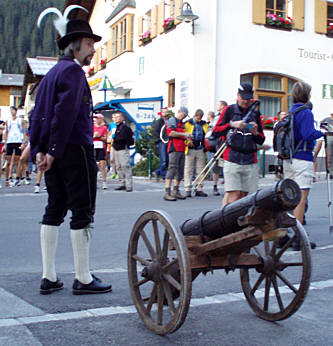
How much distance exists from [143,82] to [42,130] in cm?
2152

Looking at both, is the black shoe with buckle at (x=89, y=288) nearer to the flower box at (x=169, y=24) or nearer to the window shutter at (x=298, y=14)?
the flower box at (x=169, y=24)

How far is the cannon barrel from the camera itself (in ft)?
10.1

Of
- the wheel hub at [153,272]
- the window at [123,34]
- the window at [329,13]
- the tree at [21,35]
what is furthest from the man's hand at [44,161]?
the tree at [21,35]

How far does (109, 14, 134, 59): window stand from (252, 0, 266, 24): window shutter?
7.12 meters

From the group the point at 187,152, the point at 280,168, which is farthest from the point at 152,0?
the point at 280,168

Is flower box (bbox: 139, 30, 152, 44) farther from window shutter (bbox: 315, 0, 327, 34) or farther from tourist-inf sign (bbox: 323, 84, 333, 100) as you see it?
tourist-inf sign (bbox: 323, 84, 333, 100)

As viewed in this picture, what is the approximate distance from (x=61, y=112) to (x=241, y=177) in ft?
10.2

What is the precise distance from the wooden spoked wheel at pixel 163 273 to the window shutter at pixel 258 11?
62.3 feet

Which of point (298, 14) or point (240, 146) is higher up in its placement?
point (298, 14)

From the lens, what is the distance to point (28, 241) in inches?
286

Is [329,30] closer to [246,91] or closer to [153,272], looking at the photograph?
[246,91]

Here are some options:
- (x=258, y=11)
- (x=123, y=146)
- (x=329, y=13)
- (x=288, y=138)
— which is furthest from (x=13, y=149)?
(x=329, y=13)

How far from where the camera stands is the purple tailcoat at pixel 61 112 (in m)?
4.33

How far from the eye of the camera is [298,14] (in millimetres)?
22609
